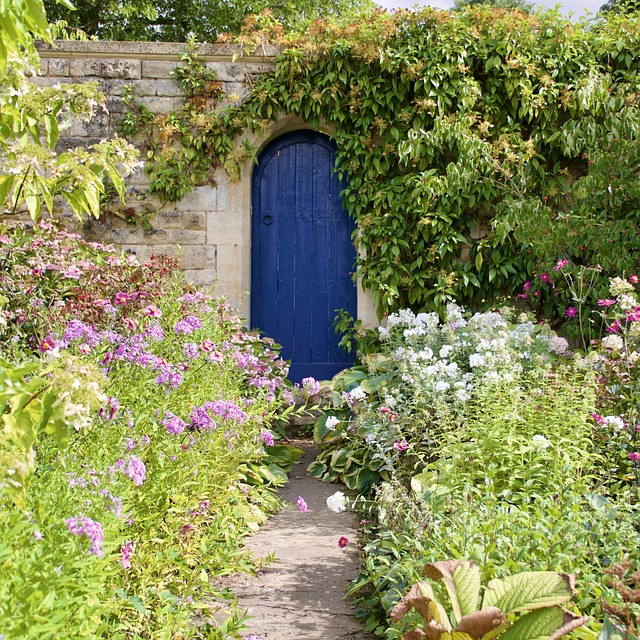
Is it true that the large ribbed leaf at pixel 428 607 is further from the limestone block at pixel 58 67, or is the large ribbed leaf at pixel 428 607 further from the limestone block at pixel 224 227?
the limestone block at pixel 58 67

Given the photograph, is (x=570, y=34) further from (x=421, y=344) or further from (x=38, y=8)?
(x=38, y=8)

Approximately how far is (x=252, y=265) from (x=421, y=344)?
2.02 m

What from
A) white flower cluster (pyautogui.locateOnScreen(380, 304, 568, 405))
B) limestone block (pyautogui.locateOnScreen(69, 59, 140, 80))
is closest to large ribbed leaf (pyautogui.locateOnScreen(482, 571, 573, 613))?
white flower cluster (pyautogui.locateOnScreen(380, 304, 568, 405))

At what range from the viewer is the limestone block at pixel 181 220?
6000 mm

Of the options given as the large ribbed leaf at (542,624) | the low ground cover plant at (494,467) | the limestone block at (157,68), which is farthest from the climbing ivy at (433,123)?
the large ribbed leaf at (542,624)

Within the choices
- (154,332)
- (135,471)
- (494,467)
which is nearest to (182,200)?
(154,332)

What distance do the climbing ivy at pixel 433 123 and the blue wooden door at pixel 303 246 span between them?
0.28 m

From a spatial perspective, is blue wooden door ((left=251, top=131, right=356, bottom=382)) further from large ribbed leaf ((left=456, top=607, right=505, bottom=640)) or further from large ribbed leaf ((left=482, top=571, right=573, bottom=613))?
large ribbed leaf ((left=456, top=607, right=505, bottom=640))

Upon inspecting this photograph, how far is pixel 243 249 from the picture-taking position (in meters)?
5.98

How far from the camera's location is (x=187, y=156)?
5.92 m

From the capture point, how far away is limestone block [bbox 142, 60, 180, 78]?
5.99m

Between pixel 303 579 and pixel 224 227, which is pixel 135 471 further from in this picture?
pixel 224 227

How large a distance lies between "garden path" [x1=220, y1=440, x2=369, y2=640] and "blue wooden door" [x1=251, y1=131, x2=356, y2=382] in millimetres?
2358

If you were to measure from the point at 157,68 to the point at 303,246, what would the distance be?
196cm
